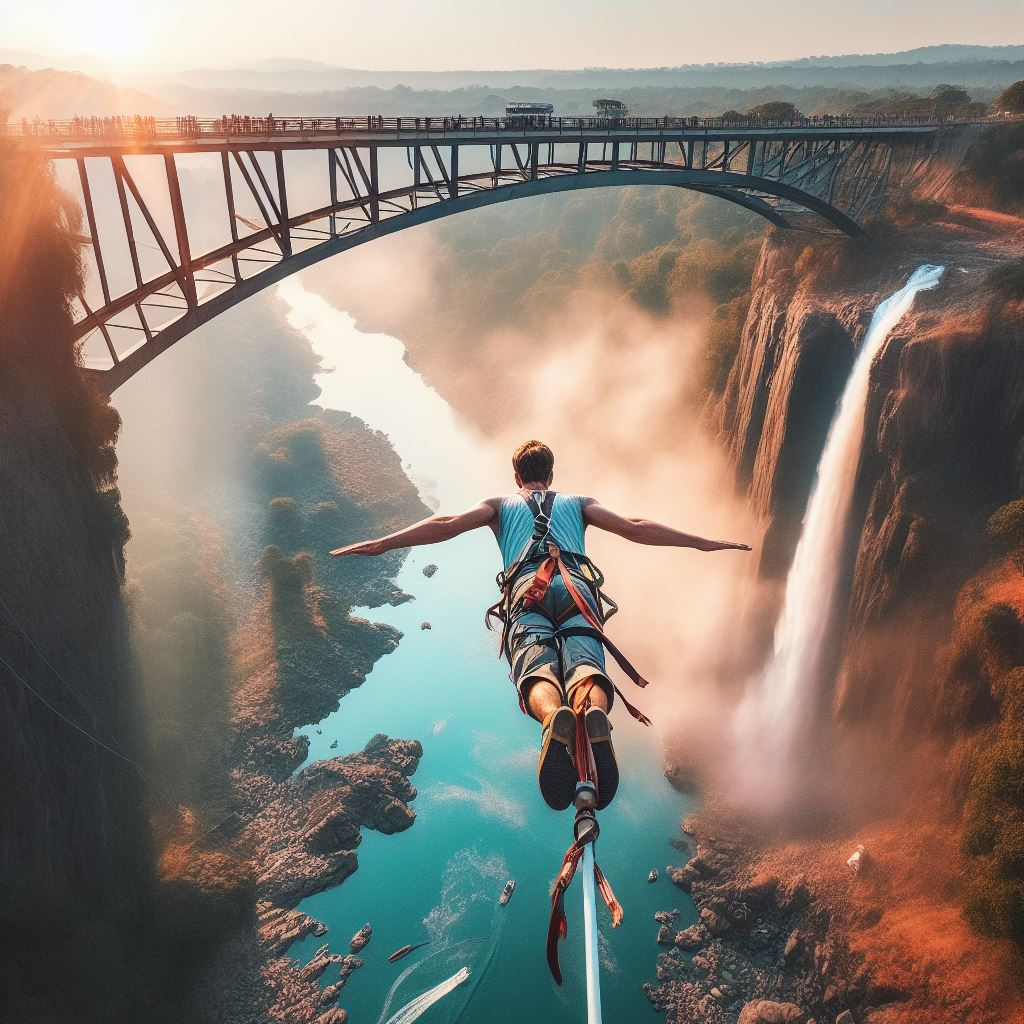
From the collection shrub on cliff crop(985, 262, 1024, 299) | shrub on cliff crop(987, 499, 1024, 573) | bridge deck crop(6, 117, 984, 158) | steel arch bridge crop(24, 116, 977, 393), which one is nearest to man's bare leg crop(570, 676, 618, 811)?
steel arch bridge crop(24, 116, 977, 393)

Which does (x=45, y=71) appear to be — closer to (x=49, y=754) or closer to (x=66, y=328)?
(x=66, y=328)

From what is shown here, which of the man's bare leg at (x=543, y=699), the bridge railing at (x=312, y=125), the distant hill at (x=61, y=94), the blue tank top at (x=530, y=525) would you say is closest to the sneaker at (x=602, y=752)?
the man's bare leg at (x=543, y=699)

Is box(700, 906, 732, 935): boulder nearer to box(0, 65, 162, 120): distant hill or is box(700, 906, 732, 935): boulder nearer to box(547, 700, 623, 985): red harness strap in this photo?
box(547, 700, 623, 985): red harness strap

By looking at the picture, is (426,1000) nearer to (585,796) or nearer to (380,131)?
(585,796)

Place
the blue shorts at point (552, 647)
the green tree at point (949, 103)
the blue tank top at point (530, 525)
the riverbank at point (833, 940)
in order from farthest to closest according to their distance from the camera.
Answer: the green tree at point (949, 103), the riverbank at point (833, 940), the blue tank top at point (530, 525), the blue shorts at point (552, 647)

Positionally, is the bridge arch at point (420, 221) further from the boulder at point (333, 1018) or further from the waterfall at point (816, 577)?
the boulder at point (333, 1018)

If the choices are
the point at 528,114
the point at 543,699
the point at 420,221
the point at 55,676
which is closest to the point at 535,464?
the point at 543,699

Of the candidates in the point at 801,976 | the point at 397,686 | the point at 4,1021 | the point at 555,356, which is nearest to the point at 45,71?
the point at 555,356
